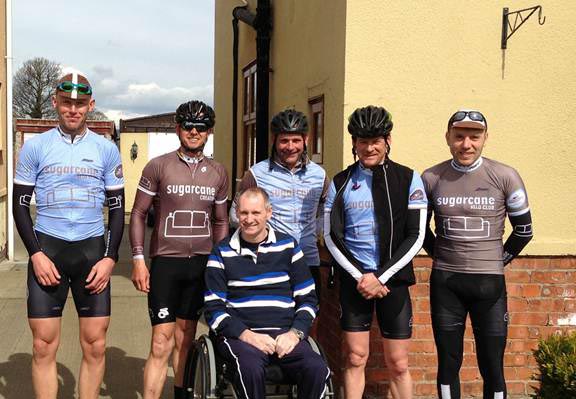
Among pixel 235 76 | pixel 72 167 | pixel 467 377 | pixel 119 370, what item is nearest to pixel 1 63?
pixel 235 76

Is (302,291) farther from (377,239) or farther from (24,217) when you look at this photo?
(24,217)

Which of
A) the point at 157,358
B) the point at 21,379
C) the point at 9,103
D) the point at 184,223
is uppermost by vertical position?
the point at 9,103

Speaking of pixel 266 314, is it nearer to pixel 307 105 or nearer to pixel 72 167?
pixel 72 167

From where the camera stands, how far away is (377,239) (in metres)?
3.51

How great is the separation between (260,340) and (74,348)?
3079mm

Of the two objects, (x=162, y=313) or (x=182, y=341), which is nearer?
(x=162, y=313)

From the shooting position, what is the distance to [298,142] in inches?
151

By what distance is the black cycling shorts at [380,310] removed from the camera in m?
3.51

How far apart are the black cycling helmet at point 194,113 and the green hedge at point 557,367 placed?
7.35ft

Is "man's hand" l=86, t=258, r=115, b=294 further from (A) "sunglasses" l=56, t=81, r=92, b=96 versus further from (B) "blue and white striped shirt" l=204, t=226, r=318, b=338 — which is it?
(A) "sunglasses" l=56, t=81, r=92, b=96

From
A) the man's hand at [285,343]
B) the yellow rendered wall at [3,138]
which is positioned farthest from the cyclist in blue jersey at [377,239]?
the yellow rendered wall at [3,138]

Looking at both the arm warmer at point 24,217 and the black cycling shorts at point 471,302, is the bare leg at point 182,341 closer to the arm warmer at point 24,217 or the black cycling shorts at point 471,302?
the arm warmer at point 24,217

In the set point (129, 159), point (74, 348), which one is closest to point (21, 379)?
point (74, 348)

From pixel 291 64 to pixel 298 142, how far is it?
7.93 feet
